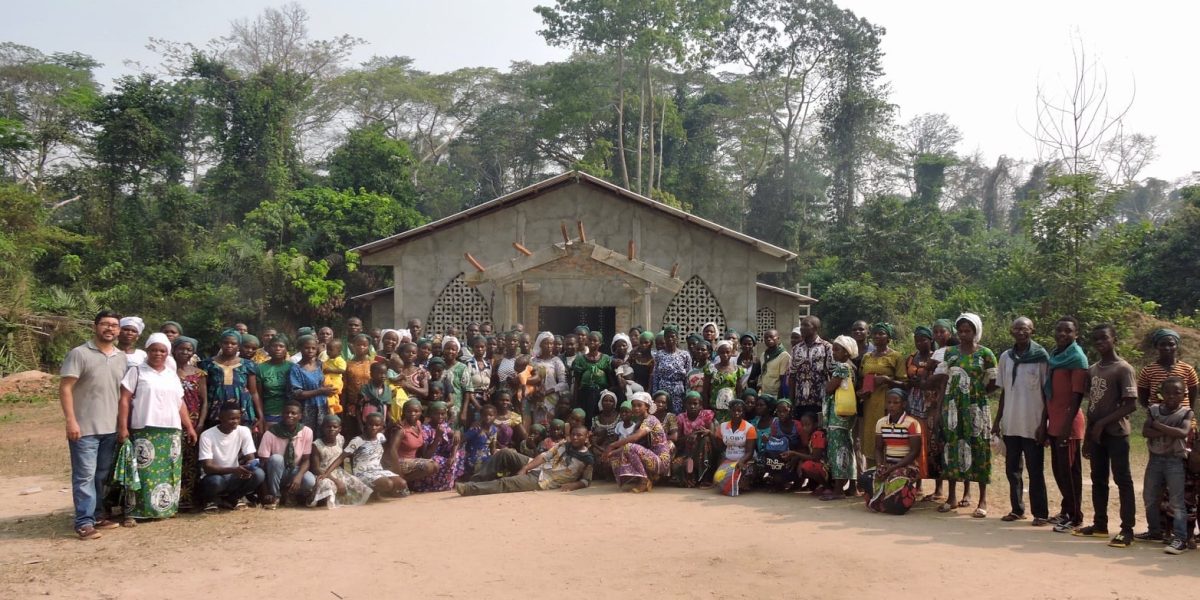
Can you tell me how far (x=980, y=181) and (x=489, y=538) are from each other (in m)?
46.7

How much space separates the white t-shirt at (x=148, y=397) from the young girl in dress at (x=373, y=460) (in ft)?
5.08

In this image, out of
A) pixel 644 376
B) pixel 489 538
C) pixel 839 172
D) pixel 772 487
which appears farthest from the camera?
pixel 839 172

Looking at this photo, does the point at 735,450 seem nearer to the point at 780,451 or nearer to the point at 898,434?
the point at 780,451

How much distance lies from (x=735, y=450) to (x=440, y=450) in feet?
9.08

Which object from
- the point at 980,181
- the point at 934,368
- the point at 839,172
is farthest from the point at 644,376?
the point at 980,181

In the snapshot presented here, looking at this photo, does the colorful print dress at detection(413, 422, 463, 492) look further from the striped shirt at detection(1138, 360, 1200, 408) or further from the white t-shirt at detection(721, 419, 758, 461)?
the striped shirt at detection(1138, 360, 1200, 408)

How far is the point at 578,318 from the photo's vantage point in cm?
1855

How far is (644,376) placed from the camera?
9055 mm

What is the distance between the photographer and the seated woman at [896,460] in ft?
23.2

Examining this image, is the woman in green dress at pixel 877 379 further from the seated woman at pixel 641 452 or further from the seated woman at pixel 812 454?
the seated woman at pixel 641 452

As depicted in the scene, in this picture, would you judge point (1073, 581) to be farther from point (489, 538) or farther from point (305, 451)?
point (305, 451)

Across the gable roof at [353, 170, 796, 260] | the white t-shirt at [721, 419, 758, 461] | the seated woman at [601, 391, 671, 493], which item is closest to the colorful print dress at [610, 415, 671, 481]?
the seated woman at [601, 391, 671, 493]

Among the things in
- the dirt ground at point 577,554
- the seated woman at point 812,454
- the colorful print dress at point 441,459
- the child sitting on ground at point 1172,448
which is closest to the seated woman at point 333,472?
the dirt ground at point 577,554

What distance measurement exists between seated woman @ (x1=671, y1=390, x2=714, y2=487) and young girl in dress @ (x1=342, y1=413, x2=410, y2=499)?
2554 mm
